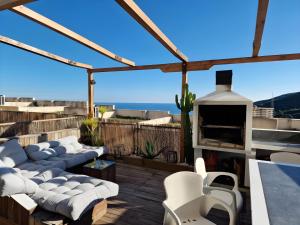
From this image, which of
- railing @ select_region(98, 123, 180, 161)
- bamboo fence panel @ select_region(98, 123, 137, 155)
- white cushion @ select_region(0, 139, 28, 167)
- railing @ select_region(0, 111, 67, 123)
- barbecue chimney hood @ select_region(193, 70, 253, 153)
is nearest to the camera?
white cushion @ select_region(0, 139, 28, 167)

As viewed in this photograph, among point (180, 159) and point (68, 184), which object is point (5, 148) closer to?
point (68, 184)

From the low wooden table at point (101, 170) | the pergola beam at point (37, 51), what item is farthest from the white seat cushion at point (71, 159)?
the pergola beam at point (37, 51)

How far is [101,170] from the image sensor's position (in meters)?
3.64

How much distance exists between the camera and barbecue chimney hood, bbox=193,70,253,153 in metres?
3.68

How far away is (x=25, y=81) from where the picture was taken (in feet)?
51.0

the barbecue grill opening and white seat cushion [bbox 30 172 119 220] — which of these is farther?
the barbecue grill opening

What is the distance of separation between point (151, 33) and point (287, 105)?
9.13 metres

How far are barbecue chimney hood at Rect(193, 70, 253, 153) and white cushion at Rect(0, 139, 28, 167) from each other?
3442 mm

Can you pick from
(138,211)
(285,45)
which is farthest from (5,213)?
(285,45)

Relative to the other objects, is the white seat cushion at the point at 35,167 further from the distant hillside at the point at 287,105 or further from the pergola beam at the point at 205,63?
the distant hillside at the point at 287,105

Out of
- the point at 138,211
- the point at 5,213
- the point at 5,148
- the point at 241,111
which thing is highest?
the point at 241,111

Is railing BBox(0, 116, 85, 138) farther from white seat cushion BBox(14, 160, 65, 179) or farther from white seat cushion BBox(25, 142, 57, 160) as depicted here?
white seat cushion BBox(14, 160, 65, 179)

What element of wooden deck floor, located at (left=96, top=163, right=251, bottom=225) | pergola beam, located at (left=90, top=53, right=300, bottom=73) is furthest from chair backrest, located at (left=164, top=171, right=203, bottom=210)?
pergola beam, located at (left=90, top=53, right=300, bottom=73)

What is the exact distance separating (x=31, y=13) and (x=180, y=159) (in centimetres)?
421
